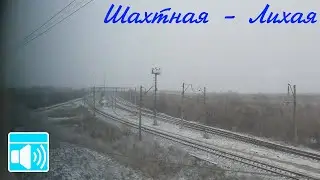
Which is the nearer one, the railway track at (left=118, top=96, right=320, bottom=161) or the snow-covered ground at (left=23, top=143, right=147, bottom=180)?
the railway track at (left=118, top=96, right=320, bottom=161)

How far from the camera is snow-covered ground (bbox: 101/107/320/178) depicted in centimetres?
299

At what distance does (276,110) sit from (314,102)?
326mm

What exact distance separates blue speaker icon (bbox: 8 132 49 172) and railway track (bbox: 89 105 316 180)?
2.07ft

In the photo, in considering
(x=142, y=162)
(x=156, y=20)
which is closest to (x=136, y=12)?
(x=156, y=20)

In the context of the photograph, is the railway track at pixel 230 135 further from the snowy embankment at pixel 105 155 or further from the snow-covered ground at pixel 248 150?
the snowy embankment at pixel 105 155

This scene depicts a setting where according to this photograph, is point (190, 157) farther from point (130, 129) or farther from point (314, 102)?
point (314, 102)

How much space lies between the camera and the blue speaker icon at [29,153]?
10.6ft

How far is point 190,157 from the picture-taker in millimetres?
3273

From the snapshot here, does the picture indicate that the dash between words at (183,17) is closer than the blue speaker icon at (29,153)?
Yes

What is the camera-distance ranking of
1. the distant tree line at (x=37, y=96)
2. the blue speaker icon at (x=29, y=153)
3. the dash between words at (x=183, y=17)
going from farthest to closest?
the distant tree line at (x=37, y=96) → the blue speaker icon at (x=29, y=153) → the dash between words at (x=183, y=17)

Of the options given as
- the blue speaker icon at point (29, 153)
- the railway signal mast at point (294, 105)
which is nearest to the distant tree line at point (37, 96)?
the blue speaker icon at point (29, 153)

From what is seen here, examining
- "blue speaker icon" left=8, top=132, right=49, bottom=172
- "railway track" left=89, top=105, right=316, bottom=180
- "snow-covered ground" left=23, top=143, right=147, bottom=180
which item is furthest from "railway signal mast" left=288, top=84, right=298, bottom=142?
"blue speaker icon" left=8, top=132, right=49, bottom=172

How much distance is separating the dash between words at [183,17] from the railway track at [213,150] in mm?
1002

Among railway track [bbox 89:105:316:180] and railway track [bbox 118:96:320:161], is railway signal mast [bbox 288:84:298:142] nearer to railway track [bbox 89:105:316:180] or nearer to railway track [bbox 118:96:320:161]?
railway track [bbox 118:96:320:161]
